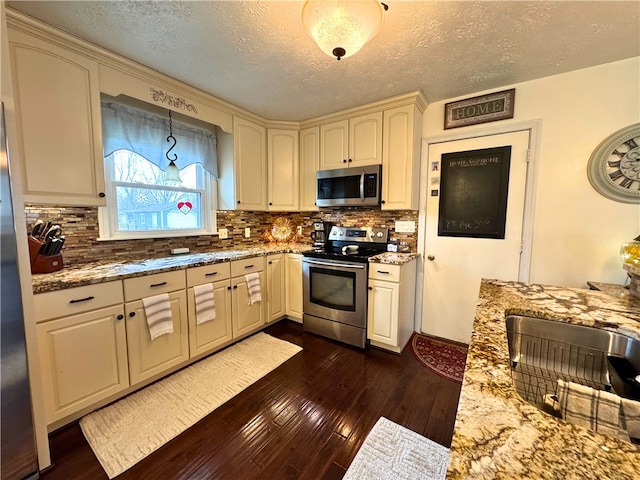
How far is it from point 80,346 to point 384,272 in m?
2.22

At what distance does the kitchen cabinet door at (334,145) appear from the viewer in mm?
2836

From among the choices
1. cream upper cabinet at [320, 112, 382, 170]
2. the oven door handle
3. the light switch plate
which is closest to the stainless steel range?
the oven door handle

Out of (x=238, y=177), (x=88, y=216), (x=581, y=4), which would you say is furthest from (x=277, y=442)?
(x=581, y=4)

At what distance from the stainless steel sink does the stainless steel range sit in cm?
142

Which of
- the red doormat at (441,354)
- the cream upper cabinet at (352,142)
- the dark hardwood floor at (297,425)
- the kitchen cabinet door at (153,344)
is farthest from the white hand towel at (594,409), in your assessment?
the cream upper cabinet at (352,142)

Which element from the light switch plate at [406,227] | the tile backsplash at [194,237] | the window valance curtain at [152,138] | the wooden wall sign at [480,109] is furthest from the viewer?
the light switch plate at [406,227]

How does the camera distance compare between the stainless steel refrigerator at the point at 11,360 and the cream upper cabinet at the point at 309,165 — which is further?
the cream upper cabinet at the point at 309,165

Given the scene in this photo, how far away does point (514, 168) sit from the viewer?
2.28 m

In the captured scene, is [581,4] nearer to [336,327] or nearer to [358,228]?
[358,228]

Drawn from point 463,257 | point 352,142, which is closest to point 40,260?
point 352,142

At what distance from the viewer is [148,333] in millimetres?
1892

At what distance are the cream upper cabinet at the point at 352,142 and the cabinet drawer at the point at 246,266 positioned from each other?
4.28ft

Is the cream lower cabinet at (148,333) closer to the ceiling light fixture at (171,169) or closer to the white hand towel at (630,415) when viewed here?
the ceiling light fixture at (171,169)

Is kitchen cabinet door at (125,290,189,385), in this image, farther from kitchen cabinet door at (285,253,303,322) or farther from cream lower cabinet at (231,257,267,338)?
kitchen cabinet door at (285,253,303,322)
